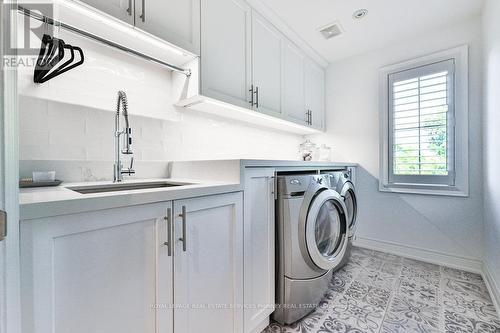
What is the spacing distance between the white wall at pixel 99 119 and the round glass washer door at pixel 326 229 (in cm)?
104

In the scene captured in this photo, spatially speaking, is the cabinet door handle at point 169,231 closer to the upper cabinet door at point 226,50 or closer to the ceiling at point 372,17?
the upper cabinet door at point 226,50

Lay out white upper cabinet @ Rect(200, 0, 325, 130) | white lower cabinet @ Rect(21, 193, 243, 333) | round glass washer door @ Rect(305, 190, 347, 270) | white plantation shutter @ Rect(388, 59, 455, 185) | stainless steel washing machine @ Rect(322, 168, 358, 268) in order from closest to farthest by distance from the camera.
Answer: white lower cabinet @ Rect(21, 193, 243, 333)
round glass washer door @ Rect(305, 190, 347, 270)
white upper cabinet @ Rect(200, 0, 325, 130)
stainless steel washing machine @ Rect(322, 168, 358, 268)
white plantation shutter @ Rect(388, 59, 455, 185)

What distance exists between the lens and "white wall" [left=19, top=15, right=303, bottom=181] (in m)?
1.12

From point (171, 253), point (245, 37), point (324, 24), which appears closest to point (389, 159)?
point (324, 24)

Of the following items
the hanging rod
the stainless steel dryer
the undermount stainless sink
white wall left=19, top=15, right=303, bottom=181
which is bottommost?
the stainless steel dryer

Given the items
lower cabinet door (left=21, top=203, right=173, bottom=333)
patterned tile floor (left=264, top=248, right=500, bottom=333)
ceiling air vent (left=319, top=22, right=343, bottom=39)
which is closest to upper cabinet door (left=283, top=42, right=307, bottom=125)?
ceiling air vent (left=319, top=22, right=343, bottom=39)

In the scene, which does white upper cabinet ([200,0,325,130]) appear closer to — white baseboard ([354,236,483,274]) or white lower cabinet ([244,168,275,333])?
white lower cabinet ([244,168,275,333])

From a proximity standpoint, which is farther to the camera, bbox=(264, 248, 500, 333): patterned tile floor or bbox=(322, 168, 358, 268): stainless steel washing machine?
bbox=(322, 168, 358, 268): stainless steel washing machine

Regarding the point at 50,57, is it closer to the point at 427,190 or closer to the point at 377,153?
the point at 377,153

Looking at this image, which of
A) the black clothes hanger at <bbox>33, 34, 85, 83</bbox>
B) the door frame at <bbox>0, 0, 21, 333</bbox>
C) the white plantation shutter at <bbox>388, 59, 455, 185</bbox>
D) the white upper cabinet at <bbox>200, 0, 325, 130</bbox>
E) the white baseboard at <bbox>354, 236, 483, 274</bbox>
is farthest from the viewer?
the white plantation shutter at <bbox>388, 59, 455, 185</bbox>

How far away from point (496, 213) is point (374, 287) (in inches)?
41.2

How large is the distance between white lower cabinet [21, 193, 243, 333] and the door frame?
0.03 metres

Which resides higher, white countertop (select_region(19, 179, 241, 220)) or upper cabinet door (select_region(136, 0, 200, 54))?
upper cabinet door (select_region(136, 0, 200, 54))

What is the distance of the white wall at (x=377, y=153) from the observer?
211 cm
